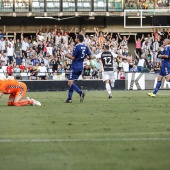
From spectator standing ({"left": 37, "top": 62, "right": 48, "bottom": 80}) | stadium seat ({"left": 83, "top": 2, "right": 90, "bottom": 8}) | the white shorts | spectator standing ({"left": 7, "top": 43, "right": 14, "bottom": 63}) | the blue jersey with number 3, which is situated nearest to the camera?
the blue jersey with number 3

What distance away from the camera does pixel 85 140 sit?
11.6 metres

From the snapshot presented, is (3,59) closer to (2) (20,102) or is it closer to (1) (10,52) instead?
(1) (10,52)

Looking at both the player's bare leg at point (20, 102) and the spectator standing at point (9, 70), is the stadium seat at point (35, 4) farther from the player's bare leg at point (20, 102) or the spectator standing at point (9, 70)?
the player's bare leg at point (20, 102)

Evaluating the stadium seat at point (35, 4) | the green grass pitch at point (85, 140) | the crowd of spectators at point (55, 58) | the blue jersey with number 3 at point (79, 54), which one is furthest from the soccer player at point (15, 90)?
the stadium seat at point (35, 4)

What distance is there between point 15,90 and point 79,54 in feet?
12.7

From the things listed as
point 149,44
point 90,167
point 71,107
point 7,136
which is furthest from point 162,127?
point 149,44

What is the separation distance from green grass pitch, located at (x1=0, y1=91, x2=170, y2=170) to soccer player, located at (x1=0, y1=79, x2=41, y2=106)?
1.28m

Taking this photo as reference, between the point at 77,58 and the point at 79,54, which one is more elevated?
the point at 79,54

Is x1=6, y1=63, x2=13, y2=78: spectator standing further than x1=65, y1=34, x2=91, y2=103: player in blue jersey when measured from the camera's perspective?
Yes

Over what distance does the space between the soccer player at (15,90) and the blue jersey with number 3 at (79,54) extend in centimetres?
309

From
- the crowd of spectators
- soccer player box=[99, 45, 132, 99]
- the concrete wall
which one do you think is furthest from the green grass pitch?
the concrete wall

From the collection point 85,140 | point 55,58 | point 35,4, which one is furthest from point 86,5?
point 85,140

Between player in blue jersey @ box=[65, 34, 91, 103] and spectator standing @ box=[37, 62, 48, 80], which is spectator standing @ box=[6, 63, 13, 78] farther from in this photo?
player in blue jersey @ box=[65, 34, 91, 103]

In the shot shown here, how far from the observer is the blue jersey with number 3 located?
22.8m
